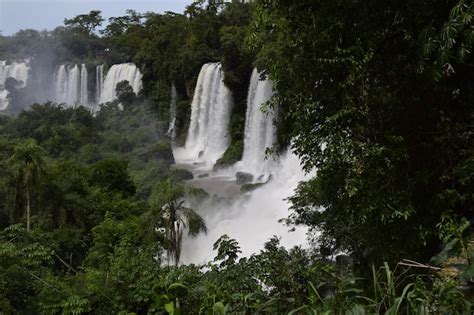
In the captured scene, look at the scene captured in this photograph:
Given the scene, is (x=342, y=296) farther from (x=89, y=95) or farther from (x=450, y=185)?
(x=89, y=95)

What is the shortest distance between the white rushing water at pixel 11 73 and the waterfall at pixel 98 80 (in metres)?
10.4

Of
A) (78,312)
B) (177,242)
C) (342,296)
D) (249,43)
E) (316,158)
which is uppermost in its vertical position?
(249,43)

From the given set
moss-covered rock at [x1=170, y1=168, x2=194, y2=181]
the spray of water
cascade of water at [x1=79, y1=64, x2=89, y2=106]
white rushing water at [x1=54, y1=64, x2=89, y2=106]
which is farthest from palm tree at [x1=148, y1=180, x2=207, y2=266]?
cascade of water at [x1=79, y1=64, x2=89, y2=106]

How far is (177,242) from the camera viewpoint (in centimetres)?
1004

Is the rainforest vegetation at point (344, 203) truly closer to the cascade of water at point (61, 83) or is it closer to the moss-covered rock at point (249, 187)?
the moss-covered rock at point (249, 187)

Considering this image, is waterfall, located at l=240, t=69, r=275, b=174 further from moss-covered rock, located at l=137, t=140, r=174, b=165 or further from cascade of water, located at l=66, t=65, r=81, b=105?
cascade of water, located at l=66, t=65, r=81, b=105

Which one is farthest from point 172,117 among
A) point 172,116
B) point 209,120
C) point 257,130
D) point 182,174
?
point 257,130

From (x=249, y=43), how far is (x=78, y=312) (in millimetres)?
5651

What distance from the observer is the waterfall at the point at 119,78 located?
36125 mm

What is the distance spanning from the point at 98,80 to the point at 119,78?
11.5 feet

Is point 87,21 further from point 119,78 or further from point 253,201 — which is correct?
point 253,201

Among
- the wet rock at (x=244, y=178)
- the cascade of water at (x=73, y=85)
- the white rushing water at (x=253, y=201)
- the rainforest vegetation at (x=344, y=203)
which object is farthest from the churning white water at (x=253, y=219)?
the cascade of water at (x=73, y=85)

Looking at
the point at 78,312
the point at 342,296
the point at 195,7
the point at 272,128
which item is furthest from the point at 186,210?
the point at 195,7

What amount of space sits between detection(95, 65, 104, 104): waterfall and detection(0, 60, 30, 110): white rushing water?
10.4 meters
